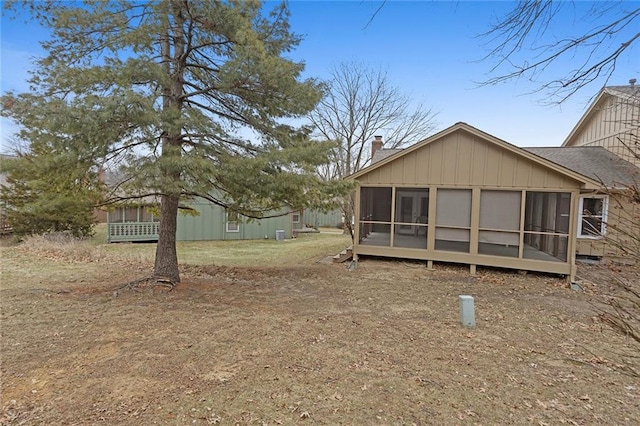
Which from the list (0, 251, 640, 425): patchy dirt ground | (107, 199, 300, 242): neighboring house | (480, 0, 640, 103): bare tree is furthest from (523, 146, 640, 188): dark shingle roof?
(107, 199, 300, 242): neighboring house

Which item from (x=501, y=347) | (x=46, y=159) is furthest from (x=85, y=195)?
(x=501, y=347)

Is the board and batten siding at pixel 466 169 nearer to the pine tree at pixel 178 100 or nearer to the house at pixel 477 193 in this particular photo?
the house at pixel 477 193

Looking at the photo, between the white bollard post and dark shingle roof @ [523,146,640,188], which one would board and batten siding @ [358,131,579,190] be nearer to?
dark shingle roof @ [523,146,640,188]

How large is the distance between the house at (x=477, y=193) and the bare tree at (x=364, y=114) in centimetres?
1301

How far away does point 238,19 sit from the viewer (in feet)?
19.1

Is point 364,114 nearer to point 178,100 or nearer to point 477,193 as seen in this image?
point 477,193

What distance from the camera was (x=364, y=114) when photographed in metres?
23.8

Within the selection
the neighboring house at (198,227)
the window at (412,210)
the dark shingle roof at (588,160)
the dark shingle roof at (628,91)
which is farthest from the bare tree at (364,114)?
the dark shingle roof at (628,91)


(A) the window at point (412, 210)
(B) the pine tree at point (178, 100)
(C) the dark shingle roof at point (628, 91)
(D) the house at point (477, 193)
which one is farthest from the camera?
(A) the window at point (412, 210)

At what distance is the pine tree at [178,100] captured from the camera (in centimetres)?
548

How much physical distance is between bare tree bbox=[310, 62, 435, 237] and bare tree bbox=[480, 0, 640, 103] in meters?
20.4

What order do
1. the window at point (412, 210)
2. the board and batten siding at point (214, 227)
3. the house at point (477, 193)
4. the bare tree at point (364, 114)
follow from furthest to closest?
the bare tree at point (364, 114) → the board and batten siding at point (214, 227) → the window at point (412, 210) → the house at point (477, 193)

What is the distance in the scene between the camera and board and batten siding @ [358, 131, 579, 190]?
914 centimetres

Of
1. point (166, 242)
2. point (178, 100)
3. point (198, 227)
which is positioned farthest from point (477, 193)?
point (198, 227)
